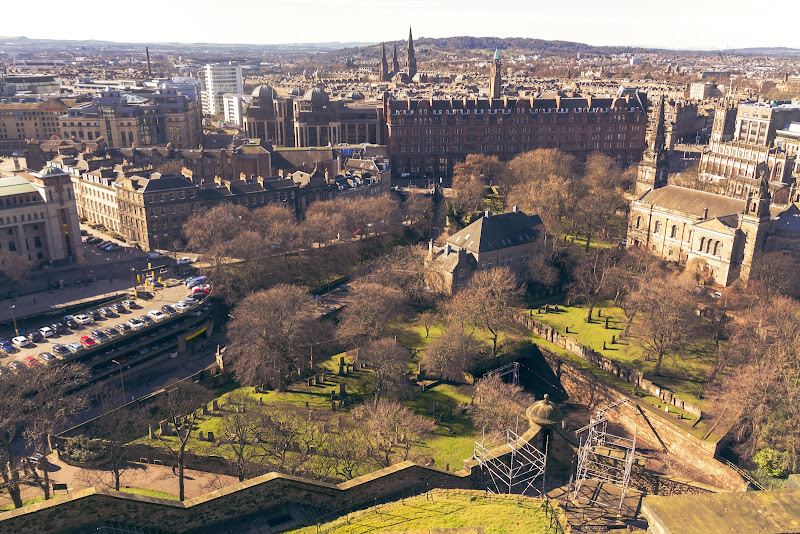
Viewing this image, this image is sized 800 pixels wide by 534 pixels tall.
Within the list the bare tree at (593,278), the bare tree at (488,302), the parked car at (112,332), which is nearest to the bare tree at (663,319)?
the bare tree at (593,278)

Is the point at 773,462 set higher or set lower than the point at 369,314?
lower

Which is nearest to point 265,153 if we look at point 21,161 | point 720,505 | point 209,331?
point 21,161

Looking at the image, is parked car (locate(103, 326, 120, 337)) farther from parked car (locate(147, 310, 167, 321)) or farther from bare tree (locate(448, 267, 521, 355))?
bare tree (locate(448, 267, 521, 355))

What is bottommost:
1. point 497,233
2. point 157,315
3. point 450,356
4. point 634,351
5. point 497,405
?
point 634,351

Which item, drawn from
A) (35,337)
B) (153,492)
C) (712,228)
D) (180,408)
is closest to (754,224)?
(712,228)

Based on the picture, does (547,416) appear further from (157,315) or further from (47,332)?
(47,332)

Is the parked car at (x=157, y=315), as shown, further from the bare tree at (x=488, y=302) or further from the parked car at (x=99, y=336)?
the bare tree at (x=488, y=302)

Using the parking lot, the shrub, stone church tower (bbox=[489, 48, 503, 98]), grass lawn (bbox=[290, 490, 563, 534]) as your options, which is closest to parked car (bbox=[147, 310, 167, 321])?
the parking lot

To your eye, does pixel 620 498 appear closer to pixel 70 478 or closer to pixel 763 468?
pixel 763 468
